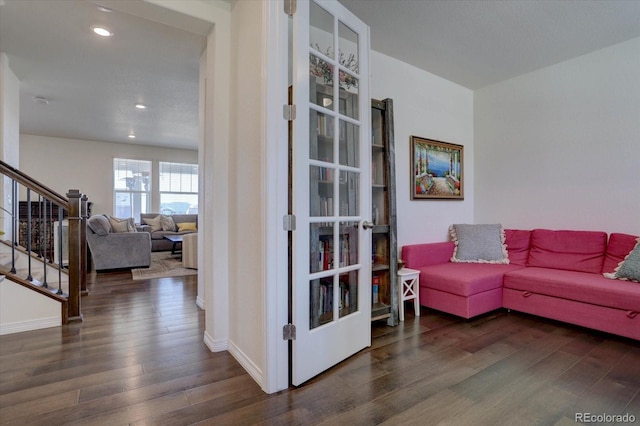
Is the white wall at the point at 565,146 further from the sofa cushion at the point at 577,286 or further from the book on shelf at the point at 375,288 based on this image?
the book on shelf at the point at 375,288

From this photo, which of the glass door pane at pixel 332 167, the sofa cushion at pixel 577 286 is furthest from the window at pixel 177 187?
the sofa cushion at pixel 577 286

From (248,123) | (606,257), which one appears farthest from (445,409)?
(606,257)

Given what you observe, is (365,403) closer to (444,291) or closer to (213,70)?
(444,291)

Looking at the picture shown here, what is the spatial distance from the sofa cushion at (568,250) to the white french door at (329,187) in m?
2.31

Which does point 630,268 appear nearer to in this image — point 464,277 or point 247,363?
point 464,277

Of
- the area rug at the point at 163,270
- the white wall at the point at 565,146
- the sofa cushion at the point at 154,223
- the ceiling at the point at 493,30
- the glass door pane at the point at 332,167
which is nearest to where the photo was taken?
the glass door pane at the point at 332,167

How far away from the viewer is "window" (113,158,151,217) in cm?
784

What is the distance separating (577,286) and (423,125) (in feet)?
7.13

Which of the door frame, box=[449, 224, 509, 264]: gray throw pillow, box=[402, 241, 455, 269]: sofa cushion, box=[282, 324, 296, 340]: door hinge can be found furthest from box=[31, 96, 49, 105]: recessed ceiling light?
box=[449, 224, 509, 264]: gray throw pillow

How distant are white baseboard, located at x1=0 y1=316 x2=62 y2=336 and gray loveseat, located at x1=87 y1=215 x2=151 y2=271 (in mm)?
2464

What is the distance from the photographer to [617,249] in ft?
9.64

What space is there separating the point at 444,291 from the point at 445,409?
4.96 feet

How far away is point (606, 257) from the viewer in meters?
3.01

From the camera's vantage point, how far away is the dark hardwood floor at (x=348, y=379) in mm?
1567
